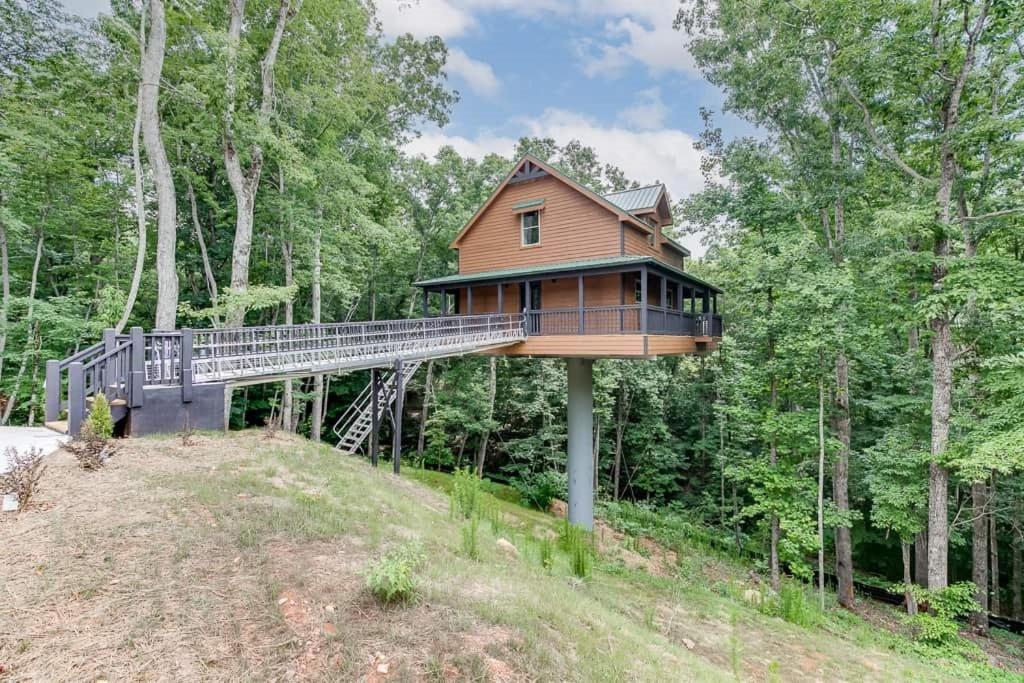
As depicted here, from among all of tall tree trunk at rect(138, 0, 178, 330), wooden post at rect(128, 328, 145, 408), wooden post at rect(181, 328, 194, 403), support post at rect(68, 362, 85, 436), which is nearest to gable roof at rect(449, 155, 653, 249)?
tall tree trunk at rect(138, 0, 178, 330)

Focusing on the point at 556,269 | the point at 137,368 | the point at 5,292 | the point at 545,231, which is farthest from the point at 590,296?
the point at 5,292

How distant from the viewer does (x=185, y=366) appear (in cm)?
694

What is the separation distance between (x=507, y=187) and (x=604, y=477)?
17280mm

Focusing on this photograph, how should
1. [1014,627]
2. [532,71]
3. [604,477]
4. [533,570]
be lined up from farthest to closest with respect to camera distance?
1. [604,477]
2. [532,71]
3. [1014,627]
4. [533,570]

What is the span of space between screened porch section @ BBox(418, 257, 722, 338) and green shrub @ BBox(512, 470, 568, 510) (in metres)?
7.12

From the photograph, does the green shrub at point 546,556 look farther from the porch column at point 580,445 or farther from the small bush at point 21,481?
the porch column at point 580,445

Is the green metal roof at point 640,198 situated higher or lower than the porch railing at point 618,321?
higher

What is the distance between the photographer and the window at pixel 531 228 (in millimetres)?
15180

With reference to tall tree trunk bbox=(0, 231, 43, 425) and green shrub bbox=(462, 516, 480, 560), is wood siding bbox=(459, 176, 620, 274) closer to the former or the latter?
green shrub bbox=(462, 516, 480, 560)

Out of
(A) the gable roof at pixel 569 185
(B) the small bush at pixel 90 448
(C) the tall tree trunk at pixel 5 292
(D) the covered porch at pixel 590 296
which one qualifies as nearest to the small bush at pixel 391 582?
(B) the small bush at pixel 90 448

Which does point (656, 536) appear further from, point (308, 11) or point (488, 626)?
point (308, 11)

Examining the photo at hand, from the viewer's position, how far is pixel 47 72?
15203 mm

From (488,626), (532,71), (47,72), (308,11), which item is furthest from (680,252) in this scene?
(47,72)

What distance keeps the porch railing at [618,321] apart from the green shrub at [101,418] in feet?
32.6
